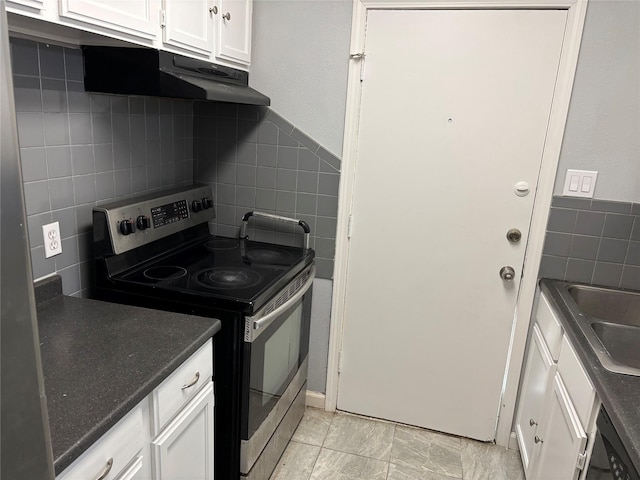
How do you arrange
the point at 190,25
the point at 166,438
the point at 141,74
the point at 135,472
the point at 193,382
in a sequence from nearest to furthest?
1. the point at 135,472
2. the point at 166,438
3. the point at 193,382
4. the point at 141,74
5. the point at 190,25

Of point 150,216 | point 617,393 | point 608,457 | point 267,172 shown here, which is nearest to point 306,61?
point 267,172

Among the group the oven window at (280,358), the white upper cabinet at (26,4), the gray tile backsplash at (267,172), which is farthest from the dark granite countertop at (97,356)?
the gray tile backsplash at (267,172)

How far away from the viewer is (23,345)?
19.2 inches

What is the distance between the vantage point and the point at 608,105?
196 centimetres

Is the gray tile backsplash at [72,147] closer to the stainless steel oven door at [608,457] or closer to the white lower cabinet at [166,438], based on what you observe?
the white lower cabinet at [166,438]

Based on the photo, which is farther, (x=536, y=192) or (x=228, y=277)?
(x=536, y=192)

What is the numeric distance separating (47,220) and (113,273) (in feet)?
0.96

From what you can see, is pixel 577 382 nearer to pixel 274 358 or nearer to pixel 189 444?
pixel 274 358

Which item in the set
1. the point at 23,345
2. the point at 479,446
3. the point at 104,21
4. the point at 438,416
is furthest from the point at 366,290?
the point at 23,345

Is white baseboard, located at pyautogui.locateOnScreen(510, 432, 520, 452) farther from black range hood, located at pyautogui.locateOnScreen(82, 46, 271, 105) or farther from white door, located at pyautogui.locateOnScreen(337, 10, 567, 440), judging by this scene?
black range hood, located at pyautogui.locateOnScreen(82, 46, 271, 105)

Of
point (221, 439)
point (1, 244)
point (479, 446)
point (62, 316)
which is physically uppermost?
point (1, 244)

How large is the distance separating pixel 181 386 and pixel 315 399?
4.53 feet

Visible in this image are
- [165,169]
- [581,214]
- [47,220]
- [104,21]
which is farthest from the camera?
[165,169]

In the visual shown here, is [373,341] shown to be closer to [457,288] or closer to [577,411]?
[457,288]
